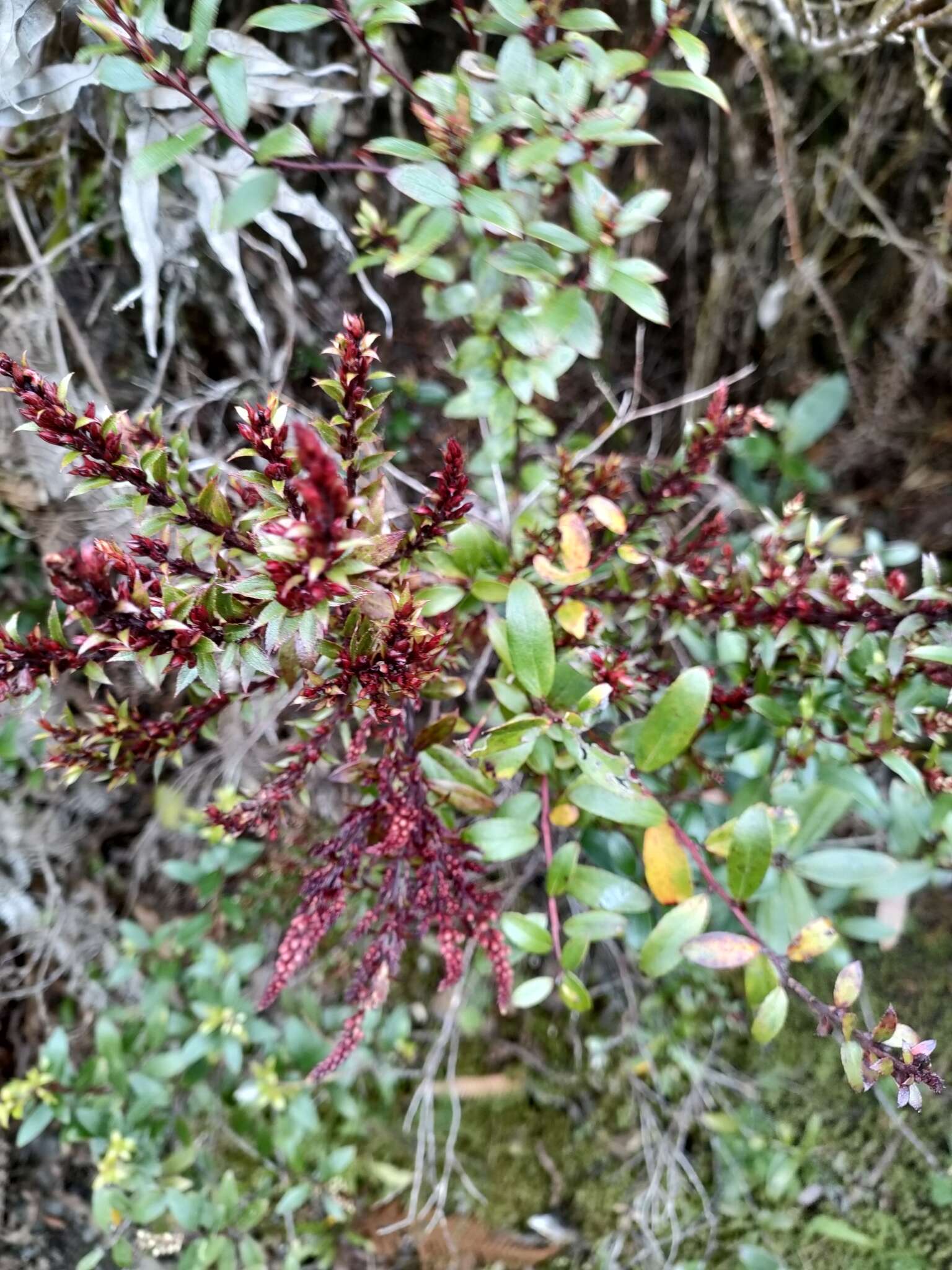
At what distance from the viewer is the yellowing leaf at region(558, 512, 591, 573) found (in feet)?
3.67

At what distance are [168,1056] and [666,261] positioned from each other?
1967 mm

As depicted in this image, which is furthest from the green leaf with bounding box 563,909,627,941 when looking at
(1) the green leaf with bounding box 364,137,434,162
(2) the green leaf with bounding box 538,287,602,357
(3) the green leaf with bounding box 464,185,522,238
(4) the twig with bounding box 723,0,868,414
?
(4) the twig with bounding box 723,0,868,414

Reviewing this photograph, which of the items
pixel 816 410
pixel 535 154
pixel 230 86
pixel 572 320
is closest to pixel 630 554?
pixel 572 320

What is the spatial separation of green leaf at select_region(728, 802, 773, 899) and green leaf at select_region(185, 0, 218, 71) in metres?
1.17

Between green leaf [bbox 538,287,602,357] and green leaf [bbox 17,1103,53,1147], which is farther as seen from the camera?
green leaf [bbox 17,1103,53,1147]

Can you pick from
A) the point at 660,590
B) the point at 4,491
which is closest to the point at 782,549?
the point at 660,590

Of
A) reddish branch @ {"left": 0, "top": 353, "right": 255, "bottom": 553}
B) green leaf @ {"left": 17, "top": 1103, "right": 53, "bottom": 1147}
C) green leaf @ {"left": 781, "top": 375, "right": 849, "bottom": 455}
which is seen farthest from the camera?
green leaf @ {"left": 781, "top": 375, "right": 849, "bottom": 455}

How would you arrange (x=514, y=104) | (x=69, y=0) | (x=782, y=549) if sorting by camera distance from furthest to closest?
(x=782, y=549), (x=69, y=0), (x=514, y=104)

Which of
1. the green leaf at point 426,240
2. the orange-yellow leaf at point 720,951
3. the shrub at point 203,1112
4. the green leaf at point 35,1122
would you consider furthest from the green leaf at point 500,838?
the green leaf at point 35,1122

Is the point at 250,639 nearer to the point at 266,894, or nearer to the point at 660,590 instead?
the point at 660,590

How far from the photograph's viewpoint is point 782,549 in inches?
54.4

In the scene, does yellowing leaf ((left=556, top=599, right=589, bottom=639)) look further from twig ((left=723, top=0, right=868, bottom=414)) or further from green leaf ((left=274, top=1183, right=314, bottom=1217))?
green leaf ((left=274, top=1183, right=314, bottom=1217))

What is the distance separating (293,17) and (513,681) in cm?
88

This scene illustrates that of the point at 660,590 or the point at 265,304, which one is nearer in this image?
the point at 660,590
